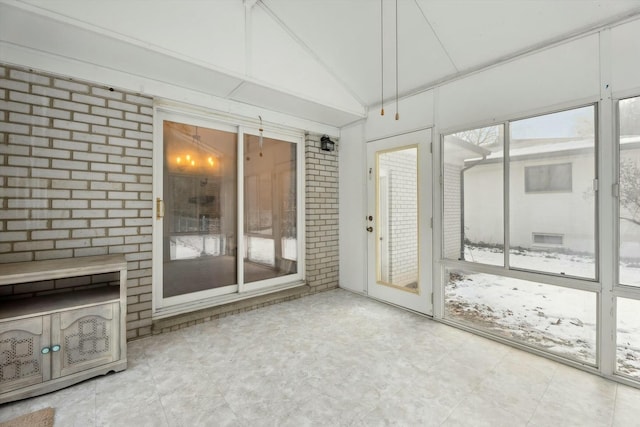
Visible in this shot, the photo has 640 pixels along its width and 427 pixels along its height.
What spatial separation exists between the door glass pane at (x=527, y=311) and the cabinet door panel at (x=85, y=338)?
131 inches

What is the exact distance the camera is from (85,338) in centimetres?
217

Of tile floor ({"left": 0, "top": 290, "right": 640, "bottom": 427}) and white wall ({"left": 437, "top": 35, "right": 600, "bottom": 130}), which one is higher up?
white wall ({"left": 437, "top": 35, "right": 600, "bottom": 130})

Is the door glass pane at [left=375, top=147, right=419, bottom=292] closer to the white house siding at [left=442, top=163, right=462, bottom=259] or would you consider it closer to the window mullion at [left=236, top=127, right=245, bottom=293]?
the white house siding at [left=442, top=163, right=462, bottom=259]

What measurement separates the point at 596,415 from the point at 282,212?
11.8 ft

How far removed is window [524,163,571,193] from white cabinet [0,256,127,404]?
3.71 metres

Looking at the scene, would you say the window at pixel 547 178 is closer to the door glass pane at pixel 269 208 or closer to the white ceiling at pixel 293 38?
the white ceiling at pixel 293 38

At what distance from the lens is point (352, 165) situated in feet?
14.5

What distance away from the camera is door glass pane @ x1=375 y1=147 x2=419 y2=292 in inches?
142

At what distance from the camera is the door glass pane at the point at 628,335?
2.21m

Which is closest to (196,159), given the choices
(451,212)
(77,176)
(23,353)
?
(77,176)

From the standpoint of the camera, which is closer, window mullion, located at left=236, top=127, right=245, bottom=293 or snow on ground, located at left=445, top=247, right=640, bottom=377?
snow on ground, located at left=445, top=247, right=640, bottom=377

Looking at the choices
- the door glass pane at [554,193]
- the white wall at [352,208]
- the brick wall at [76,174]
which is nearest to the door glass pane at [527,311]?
the door glass pane at [554,193]

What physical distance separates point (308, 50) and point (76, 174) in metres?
2.78

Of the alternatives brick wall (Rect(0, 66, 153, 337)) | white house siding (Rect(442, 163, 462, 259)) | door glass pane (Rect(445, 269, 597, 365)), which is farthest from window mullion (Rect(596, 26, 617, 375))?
brick wall (Rect(0, 66, 153, 337))
